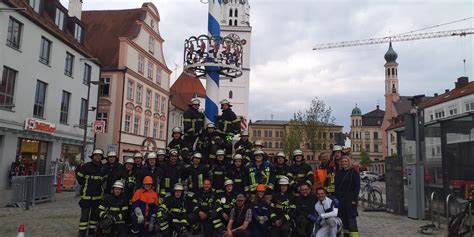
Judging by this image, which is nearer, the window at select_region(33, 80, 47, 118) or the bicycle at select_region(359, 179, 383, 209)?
the bicycle at select_region(359, 179, 383, 209)

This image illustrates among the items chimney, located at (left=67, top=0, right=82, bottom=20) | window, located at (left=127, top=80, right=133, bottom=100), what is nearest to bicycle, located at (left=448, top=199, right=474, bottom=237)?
window, located at (left=127, top=80, right=133, bottom=100)

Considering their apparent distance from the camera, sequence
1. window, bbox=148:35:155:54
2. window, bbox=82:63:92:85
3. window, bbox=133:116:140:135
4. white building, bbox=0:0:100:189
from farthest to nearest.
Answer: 1. window, bbox=148:35:155:54
2. window, bbox=133:116:140:135
3. window, bbox=82:63:92:85
4. white building, bbox=0:0:100:189

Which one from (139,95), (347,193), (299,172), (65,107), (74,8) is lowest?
(347,193)

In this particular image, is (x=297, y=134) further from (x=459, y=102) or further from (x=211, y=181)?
(x=211, y=181)

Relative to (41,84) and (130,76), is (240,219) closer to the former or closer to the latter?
(41,84)

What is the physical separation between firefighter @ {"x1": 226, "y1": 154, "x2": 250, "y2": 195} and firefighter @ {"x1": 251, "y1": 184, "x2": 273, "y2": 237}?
0.87 meters

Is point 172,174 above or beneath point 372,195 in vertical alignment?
above

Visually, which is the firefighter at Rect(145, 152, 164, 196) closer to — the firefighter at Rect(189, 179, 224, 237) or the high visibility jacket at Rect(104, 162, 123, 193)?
the high visibility jacket at Rect(104, 162, 123, 193)

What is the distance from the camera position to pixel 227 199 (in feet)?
34.0

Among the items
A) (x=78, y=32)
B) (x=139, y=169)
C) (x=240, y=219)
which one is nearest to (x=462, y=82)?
(x=78, y=32)

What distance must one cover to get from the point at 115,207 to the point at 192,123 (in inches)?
157

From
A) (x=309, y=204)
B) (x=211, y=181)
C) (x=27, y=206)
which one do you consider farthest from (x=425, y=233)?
(x=27, y=206)

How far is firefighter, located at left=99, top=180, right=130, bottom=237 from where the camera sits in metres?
9.76

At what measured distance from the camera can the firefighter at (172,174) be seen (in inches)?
429
